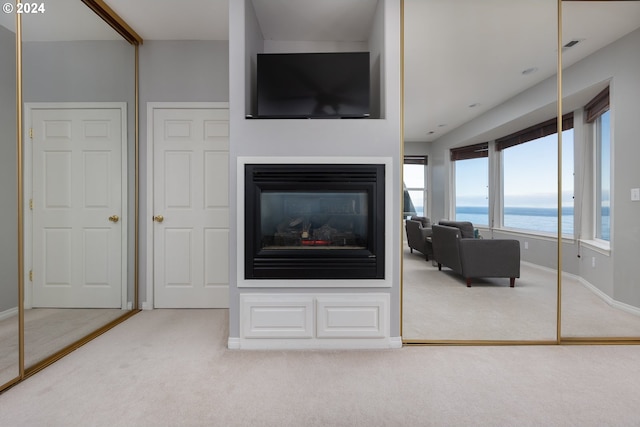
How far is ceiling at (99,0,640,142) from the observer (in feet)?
7.57

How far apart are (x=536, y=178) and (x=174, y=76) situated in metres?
3.38

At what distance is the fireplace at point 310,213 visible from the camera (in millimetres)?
2229

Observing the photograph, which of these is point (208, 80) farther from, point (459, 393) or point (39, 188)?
point (459, 393)

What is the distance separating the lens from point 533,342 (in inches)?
90.1

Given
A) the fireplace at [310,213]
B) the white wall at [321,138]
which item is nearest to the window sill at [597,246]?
the white wall at [321,138]

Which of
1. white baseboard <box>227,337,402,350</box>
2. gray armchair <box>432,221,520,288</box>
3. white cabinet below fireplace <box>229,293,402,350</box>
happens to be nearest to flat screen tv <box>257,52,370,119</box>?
gray armchair <box>432,221,520,288</box>

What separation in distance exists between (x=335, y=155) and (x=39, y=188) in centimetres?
208

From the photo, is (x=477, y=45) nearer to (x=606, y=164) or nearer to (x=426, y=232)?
(x=606, y=164)

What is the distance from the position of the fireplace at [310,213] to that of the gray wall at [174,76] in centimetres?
143

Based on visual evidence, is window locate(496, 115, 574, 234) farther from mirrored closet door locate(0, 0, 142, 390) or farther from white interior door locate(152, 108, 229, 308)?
mirrored closet door locate(0, 0, 142, 390)

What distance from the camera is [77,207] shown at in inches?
98.0

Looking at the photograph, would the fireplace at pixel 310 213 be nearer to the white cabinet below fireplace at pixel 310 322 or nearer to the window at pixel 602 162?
the white cabinet below fireplace at pixel 310 322

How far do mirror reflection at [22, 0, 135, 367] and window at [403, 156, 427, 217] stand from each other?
258 centimetres

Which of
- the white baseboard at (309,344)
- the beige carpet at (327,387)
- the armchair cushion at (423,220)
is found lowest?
the beige carpet at (327,387)
